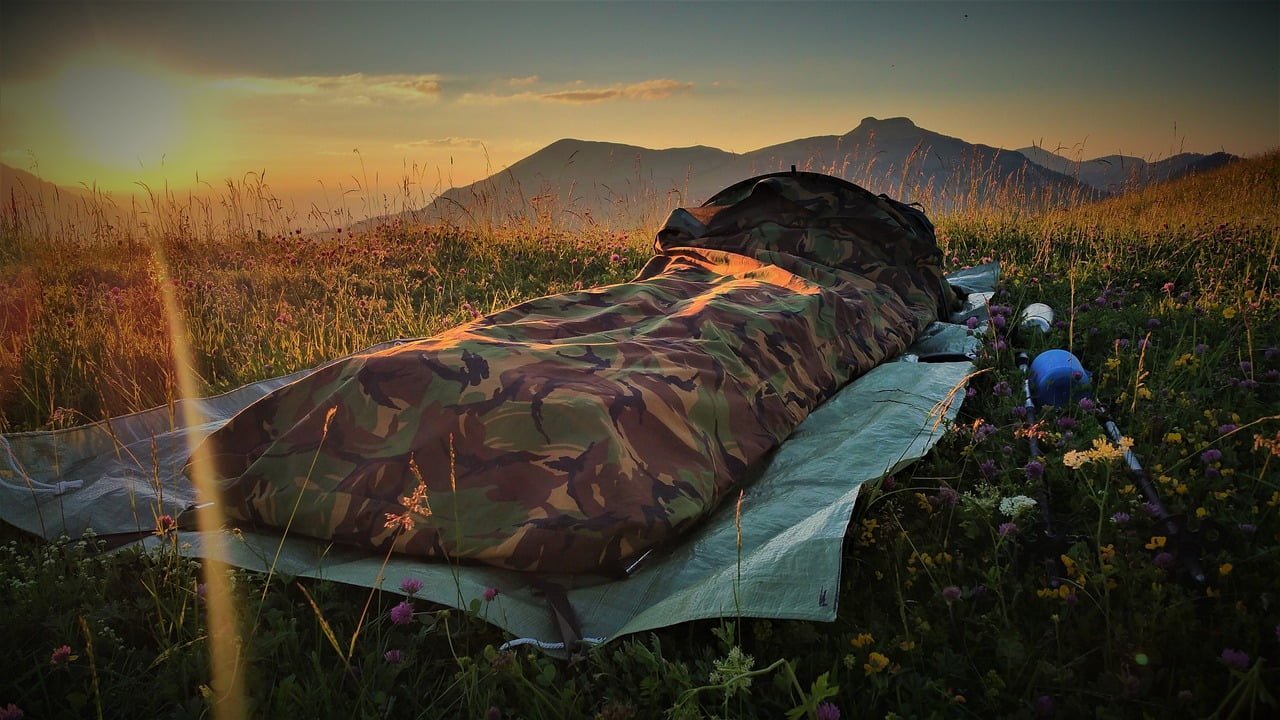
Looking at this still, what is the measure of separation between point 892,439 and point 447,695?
6.68 feet

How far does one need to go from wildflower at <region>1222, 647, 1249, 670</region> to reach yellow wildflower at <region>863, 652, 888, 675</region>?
0.65m

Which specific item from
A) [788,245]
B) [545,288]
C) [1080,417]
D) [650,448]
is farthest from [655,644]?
[545,288]

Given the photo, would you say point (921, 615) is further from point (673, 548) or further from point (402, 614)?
point (402, 614)

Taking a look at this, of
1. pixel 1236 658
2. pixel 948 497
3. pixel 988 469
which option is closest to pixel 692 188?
pixel 988 469

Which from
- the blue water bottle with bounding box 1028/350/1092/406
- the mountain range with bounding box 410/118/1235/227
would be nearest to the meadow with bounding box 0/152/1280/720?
the blue water bottle with bounding box 1028/350/1092/406

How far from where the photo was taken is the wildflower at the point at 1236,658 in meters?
1.43

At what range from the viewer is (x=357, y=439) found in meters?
2.38

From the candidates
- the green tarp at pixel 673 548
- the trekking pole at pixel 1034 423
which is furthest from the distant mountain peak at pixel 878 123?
the green tarp at pixel 673 548

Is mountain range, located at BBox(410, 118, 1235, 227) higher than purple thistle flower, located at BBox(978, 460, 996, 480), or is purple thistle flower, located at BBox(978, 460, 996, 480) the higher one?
mountain range, located at BBox(410, 118, 1235, 227)

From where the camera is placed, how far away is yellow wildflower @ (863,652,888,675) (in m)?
1.61

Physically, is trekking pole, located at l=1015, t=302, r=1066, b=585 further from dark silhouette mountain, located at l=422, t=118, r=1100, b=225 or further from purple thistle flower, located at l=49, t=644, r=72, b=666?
dark silhouette mountain, located at l=422, t=118, r=1100, b=225

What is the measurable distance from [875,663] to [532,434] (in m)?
1.20

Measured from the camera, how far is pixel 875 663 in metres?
1.63

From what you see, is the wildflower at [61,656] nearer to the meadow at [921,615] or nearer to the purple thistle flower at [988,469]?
the meadow at [921,615]
